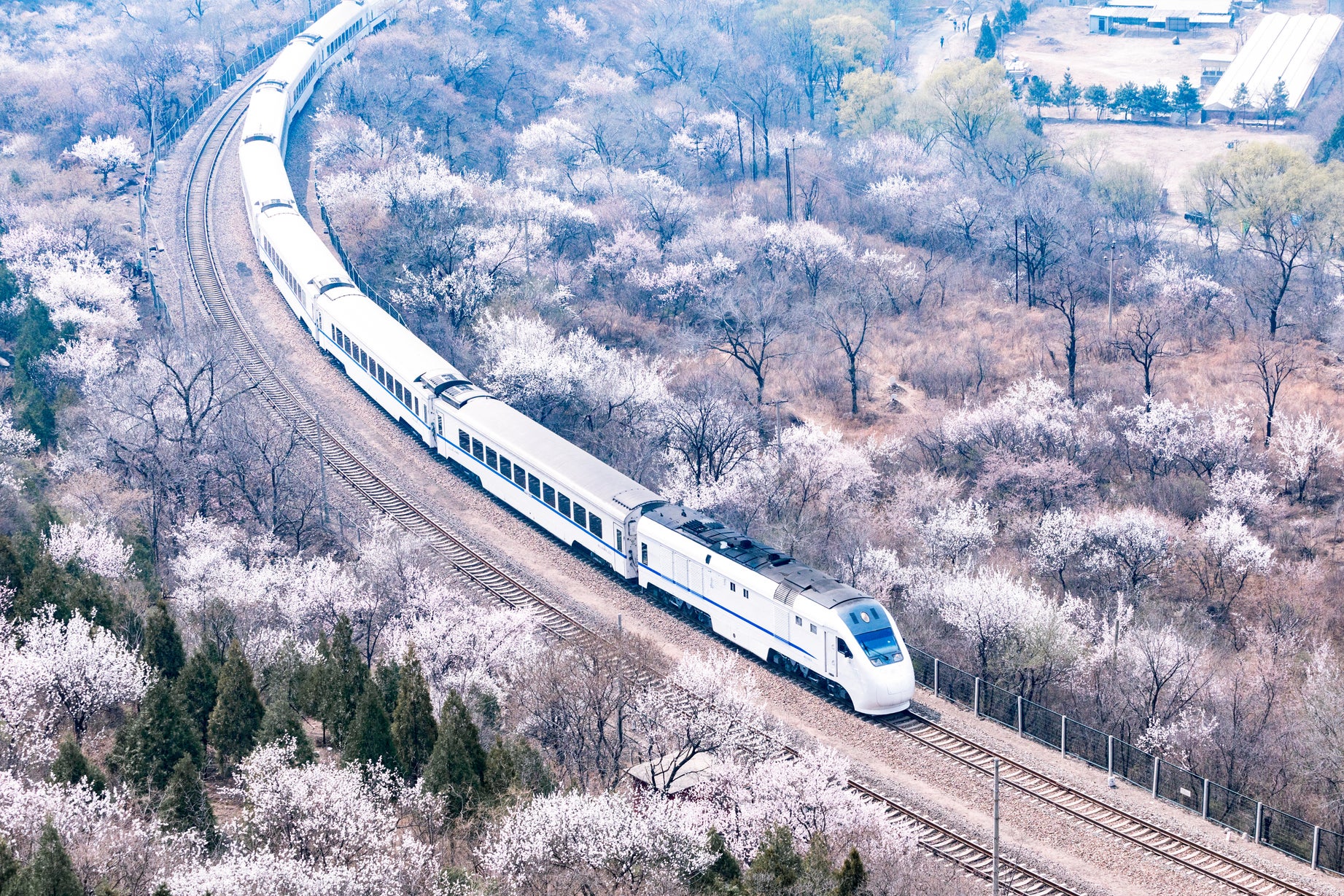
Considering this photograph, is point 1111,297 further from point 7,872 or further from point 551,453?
point 7,872

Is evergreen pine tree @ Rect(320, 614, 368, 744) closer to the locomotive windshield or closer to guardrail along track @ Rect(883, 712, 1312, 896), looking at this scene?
the locomotive windshield

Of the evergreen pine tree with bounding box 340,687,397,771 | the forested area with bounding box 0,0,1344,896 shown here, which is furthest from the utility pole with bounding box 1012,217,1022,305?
the evergreen pine tree with bounding box 340,687,397,771

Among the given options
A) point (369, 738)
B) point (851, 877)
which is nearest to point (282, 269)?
point (369, 738)

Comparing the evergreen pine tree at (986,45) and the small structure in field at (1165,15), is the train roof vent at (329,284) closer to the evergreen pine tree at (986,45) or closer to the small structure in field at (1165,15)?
the evergreen pine tree at (986,45)

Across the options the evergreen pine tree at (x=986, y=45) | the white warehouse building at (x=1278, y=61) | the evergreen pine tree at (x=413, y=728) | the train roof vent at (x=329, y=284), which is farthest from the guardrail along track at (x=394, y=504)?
the white warehouse building at (x=1278, y=61)

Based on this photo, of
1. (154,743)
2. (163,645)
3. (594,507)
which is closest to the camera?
(154,743)
